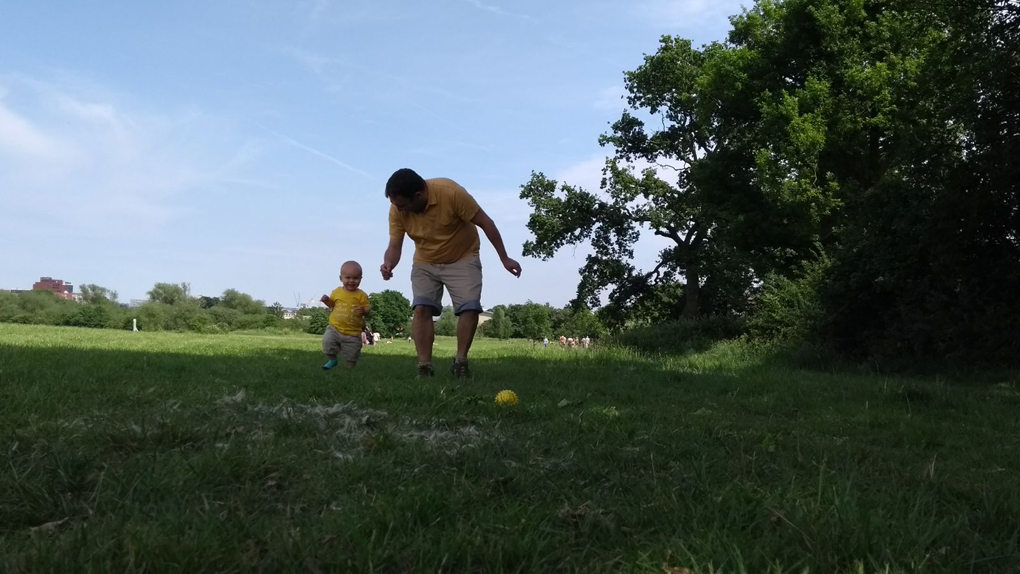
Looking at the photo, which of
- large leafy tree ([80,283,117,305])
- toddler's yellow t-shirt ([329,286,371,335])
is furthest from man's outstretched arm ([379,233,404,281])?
large leafy tree ([80,283,117,305])

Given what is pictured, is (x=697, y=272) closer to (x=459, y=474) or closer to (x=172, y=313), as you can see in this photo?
(x=459, y=474)

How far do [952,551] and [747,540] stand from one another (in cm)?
50

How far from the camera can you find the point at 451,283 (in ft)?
21.7

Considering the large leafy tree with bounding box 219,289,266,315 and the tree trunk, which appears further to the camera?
the large leafy tree with bounding box 219,289,266,315

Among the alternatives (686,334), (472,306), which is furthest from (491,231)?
(686,334)

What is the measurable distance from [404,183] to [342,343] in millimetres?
2535

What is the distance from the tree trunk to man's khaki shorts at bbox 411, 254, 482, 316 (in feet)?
73.9

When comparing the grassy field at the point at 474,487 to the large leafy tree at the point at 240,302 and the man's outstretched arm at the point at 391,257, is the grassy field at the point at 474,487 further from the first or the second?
the large leafy tree at the point at 240,302

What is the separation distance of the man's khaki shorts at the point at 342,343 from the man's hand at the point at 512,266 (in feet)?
7.98

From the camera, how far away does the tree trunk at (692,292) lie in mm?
28222

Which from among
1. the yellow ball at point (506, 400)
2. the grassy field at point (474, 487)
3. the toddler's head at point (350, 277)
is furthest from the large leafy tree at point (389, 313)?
the grassy field at point (474, 487)

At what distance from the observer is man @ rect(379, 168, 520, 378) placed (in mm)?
6379

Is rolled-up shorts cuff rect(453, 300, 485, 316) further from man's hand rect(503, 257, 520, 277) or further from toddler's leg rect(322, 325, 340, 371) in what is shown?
toddler's leg rect(322, 325, 340, 371)

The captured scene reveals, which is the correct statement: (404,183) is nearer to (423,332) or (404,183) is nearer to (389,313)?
(423,332)
